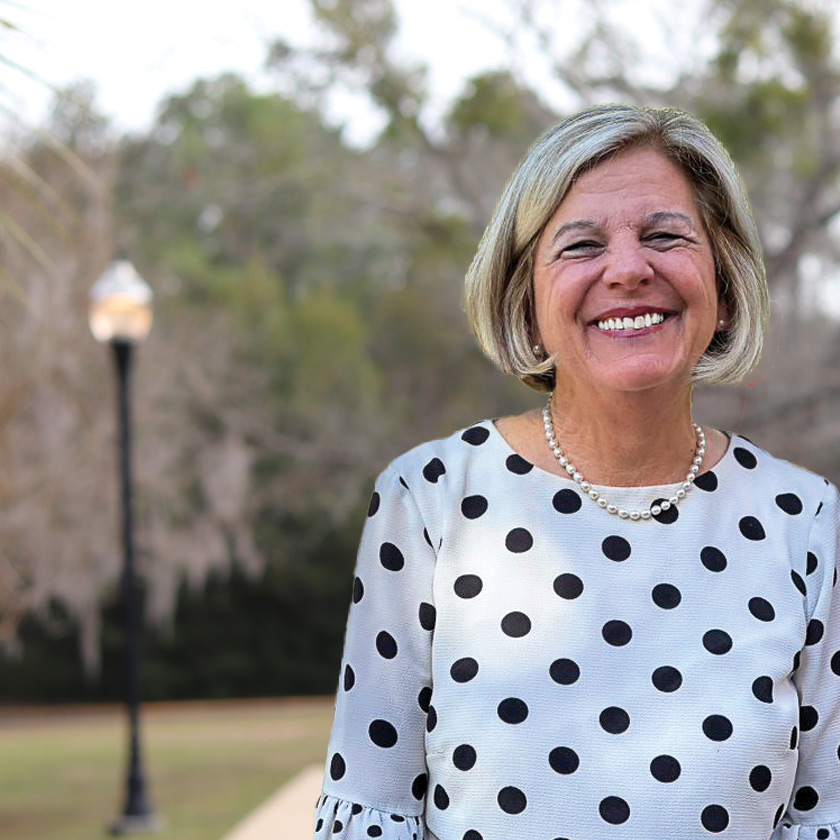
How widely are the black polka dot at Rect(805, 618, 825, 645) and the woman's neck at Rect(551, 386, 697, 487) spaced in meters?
0.24

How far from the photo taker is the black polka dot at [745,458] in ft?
5.50

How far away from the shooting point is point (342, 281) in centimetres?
2719

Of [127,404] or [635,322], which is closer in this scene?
[635,322]

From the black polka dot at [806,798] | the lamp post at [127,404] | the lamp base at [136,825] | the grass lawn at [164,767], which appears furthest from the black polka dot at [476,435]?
the lamp base at [136,825]

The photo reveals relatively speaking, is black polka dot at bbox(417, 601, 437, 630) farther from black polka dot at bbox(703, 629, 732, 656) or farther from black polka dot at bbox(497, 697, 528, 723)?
black polka dot at bbox(703, 629, 732, 656)

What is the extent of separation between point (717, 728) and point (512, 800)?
0.25 meters

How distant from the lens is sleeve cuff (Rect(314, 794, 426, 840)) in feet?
4.97

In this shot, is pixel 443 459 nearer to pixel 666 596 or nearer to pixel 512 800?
pixel 666 596

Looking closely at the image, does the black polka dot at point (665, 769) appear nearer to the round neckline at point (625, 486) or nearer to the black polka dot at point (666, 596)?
the black polka dot at point (666, 596)

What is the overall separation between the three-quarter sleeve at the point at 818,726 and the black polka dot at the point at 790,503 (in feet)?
0.30

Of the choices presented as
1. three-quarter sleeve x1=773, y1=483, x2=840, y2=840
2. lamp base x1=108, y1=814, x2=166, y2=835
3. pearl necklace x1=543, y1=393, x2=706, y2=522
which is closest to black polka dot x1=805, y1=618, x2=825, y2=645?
three-quarter sleeve x1=773, y1=483, x2=840, y2=840

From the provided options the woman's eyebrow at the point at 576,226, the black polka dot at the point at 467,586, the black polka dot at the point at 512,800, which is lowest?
the black polka dot at the point at 512,800

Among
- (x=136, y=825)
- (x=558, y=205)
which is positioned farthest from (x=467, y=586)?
(x=136, y=825)

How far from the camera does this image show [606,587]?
61.3 inches
